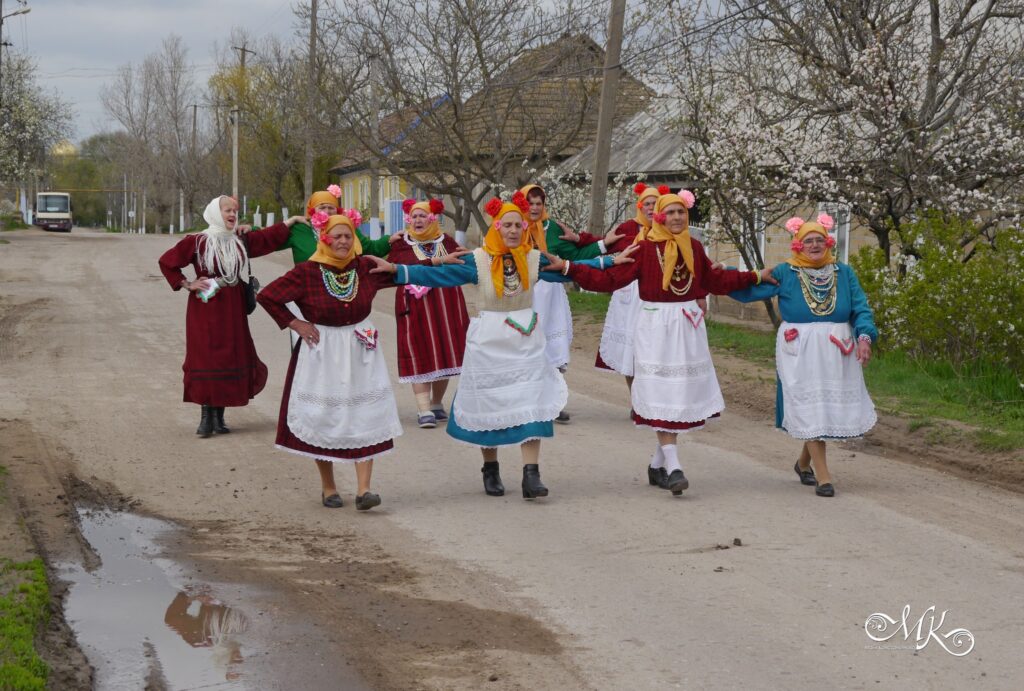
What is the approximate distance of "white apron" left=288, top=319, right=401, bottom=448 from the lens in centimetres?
826

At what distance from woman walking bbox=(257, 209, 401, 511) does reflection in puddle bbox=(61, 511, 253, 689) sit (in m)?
1.26

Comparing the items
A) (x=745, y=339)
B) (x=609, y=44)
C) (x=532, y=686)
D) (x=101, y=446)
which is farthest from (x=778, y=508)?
(x=609, y=44)

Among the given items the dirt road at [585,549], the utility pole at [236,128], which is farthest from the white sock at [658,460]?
the utility pole at [236,128]

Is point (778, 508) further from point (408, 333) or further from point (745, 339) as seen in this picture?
point (745, 339)

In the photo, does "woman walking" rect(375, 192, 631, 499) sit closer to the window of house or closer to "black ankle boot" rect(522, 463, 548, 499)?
"black ankle boot" rect(522, 463, 548, 499)

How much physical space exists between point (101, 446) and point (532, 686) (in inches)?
236

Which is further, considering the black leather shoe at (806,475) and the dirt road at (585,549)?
the black leather shoe at (806,475)

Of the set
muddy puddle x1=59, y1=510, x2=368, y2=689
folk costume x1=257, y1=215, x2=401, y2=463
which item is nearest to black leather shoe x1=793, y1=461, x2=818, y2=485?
folk costume x1=257, y1=215, x2=401, y2=463

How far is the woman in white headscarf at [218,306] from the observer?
10695mm

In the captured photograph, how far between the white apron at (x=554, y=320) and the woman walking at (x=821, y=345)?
3192 millimetres

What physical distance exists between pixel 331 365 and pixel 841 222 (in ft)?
36.1

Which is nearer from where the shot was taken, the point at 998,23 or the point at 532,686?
the point at 532,686

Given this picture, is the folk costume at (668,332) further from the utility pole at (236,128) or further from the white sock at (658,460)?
the utility pole at (236,128)

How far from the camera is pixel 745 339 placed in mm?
17109
